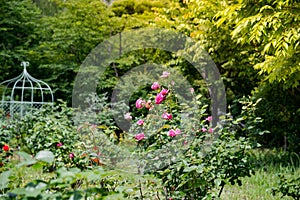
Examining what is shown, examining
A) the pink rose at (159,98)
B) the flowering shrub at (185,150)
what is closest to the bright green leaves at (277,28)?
the flowering shrub at (185,150)

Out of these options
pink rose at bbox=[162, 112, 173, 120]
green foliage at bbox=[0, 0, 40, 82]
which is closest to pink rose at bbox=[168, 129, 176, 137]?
pink rose at bbox=[162, 112, 173, 120]

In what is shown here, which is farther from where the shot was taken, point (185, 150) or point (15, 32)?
point (15, 32)

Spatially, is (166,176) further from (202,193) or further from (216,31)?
(216,31)

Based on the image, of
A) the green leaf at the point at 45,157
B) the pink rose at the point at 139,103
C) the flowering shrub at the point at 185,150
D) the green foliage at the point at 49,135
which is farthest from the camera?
the green foliage at the point at 49,135

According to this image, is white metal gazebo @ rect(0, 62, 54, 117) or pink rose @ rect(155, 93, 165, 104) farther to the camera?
white metal gazebo @ rect(0, 62, 54, 117)

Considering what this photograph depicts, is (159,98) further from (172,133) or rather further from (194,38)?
(194,38)

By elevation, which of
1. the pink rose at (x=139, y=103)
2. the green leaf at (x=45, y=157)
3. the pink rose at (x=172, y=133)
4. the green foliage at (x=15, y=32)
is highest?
the green foliage at (x=15, y=32)

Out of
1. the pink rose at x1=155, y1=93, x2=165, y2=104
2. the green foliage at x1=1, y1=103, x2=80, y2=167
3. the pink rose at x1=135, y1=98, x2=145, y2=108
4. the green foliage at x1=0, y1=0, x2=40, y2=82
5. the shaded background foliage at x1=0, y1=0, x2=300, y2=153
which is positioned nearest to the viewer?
the pink rose at x1=155, y1=93, x2=165, y2=104

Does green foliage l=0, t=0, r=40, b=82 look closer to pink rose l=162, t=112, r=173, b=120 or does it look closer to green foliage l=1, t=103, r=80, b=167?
green foliage l=1, t=103, r=80, b=167

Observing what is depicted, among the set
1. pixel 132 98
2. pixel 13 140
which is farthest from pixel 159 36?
pixel 13 140

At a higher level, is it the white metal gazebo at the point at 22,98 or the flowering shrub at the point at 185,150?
the white metal gazebo at the point at 22,98

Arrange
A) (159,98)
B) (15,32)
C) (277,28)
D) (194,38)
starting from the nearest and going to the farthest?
1. (159,98)
2. (277,28)
3. (194,38)
4. (15,32)

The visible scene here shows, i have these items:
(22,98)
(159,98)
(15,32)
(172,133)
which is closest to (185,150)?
(172,133)

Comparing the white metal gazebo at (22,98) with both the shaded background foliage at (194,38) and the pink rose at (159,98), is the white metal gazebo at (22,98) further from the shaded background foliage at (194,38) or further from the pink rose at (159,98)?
the pink rose at (159,98)
